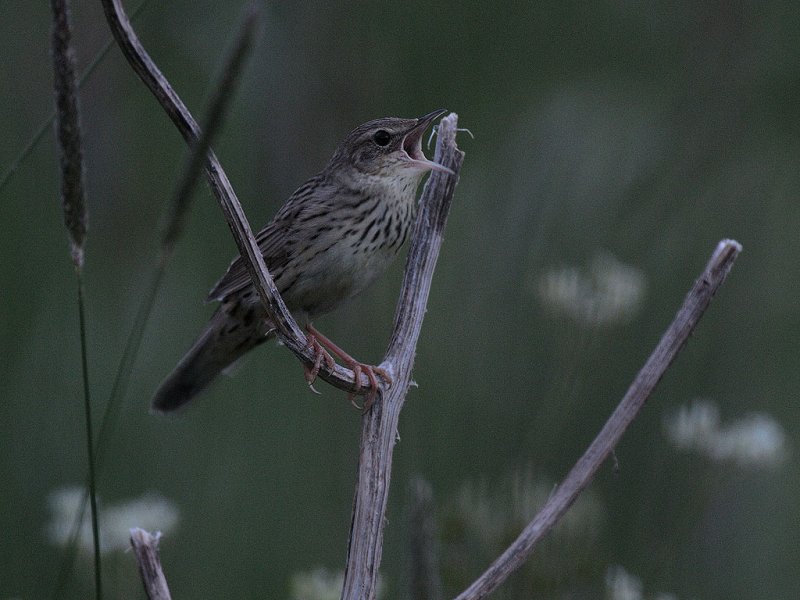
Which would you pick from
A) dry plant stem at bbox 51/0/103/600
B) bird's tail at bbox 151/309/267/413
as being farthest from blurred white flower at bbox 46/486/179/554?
dry plant stem at bbox 51/0/103/600

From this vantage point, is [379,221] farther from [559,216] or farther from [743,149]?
[743,149]

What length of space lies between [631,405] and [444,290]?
368cm

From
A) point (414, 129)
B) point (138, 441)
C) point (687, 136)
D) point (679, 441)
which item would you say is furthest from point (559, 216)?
point (138, 441)

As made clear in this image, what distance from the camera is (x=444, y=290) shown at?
248 inches

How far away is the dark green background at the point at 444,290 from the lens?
178 inches

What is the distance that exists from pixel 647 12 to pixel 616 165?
159cm

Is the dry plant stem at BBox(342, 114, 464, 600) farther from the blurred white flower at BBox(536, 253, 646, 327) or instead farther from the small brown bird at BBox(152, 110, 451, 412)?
the blurred white flower at BBox(536, 253, 646, 327)

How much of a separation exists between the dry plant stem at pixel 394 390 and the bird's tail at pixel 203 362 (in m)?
1.56

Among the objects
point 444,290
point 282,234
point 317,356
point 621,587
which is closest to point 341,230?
point 282,234

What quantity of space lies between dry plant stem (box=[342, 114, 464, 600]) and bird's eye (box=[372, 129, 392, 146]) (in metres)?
1.02

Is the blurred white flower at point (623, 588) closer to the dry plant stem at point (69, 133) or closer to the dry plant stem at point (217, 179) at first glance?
the dry plant stem at point (217, 179)

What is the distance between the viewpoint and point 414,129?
429 centimetres

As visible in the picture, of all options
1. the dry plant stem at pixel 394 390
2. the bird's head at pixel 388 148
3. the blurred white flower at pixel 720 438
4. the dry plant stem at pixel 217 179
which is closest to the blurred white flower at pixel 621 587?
the blurred white flower at pixel 720 438

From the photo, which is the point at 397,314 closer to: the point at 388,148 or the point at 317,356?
the point at 317,356
